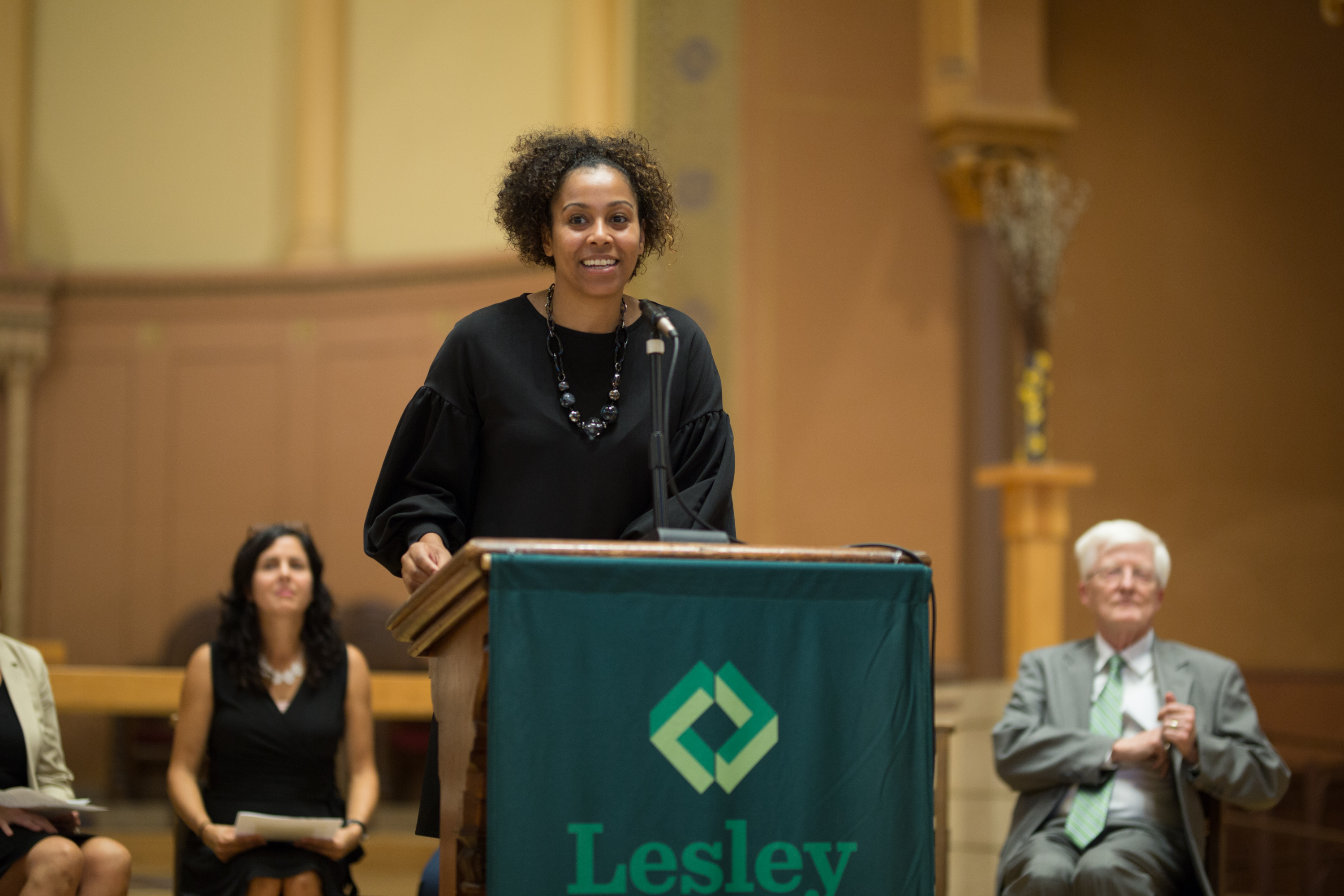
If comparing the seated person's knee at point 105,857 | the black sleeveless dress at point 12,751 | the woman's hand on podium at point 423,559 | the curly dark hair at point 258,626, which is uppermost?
the woman's hand on podium at point 423,559

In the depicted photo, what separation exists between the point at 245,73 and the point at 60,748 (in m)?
5.88

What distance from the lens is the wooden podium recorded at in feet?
5.21

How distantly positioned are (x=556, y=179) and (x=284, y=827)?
165cm

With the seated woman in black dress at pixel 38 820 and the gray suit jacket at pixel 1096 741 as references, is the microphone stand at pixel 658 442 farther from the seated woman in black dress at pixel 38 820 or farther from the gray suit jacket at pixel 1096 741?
the seated woman in black dress at pixel 38 820

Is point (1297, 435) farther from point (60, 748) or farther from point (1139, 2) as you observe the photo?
point (60, 748)

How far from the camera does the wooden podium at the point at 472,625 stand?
1587 mm

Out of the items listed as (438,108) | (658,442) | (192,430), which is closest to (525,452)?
(658,442)

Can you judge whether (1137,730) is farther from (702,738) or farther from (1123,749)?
(702,738)

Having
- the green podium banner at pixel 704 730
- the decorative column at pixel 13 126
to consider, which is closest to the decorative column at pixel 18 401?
the decorative column at pixel 13 126

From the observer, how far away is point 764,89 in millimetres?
6113

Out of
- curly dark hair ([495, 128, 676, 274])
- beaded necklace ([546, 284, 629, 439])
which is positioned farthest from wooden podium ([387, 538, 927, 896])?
curly dark hair ([495, 128, 676, 274])

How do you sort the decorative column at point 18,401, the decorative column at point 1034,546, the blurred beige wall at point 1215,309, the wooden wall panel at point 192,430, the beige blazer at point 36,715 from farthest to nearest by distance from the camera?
1. the decorative column at point 18,401
2. the wooden wall panel at point 192,430
3. the blurred beige wall at point 1215,309
4. the decorative column at point 1034,546
5. the beige blazer at point 36,715

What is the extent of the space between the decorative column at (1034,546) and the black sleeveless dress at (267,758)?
321 centimetres

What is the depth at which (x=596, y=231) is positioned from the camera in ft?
6.45
